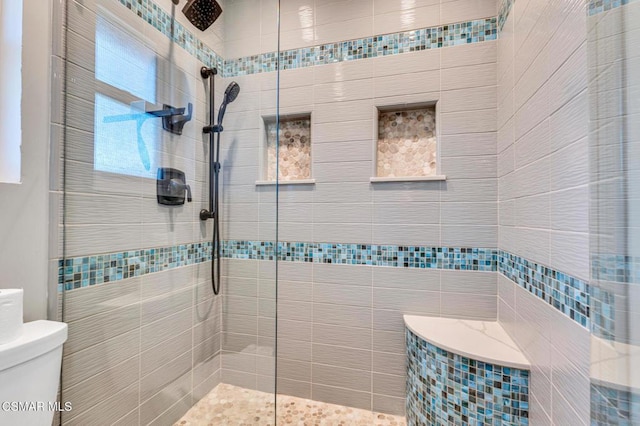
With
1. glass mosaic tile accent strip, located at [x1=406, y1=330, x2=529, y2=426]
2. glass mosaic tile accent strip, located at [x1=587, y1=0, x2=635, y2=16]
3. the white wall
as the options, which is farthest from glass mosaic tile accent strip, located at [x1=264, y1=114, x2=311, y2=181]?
glass mosaic tile accent strip, located at [x1=587, y1=0, x2=635, y2=16]

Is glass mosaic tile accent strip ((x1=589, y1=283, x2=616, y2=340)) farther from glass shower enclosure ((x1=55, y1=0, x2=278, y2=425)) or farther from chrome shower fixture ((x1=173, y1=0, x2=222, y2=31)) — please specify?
chrome shower fixture ((x1=173, y1=0, x2=222, y2=31))

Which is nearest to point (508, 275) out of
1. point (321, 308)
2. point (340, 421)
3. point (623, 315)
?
point (623, 315)

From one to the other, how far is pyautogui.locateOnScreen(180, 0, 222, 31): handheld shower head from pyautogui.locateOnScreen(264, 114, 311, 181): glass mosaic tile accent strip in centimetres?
68

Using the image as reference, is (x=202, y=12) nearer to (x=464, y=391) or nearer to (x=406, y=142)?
(x=406, y=142)

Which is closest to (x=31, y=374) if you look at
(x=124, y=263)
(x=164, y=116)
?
(x=124, y=263)

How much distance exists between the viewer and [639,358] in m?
0.50

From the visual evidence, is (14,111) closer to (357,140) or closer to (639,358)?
(357,140)

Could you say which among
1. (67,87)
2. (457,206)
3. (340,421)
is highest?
(67,87)

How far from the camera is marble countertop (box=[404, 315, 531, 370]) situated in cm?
120

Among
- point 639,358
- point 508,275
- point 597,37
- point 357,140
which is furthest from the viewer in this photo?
point 357,140

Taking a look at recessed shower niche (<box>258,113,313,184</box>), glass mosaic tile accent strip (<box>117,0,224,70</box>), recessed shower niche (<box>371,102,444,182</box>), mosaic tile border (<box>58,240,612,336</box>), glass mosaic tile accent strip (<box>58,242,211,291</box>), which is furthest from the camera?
recessed shower niche (<box>258,113,313,184</box>)

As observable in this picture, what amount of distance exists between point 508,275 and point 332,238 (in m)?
0.99

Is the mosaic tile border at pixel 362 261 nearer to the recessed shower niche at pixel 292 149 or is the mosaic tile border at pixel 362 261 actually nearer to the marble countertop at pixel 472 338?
the marble countertop at pixel 472 338

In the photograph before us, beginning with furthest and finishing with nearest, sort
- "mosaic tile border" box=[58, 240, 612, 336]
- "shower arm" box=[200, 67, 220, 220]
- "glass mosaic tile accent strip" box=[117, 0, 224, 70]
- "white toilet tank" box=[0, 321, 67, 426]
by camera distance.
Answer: "shower arm" box=[200, 67, 220, 220] < "glass mosaic tile accent strip" box=[117, 0, 224, 70] < "mosaic tile border" box=[58, 240, 612, 336] < "white toilet tank" box=[0, 321, 67, 426]
